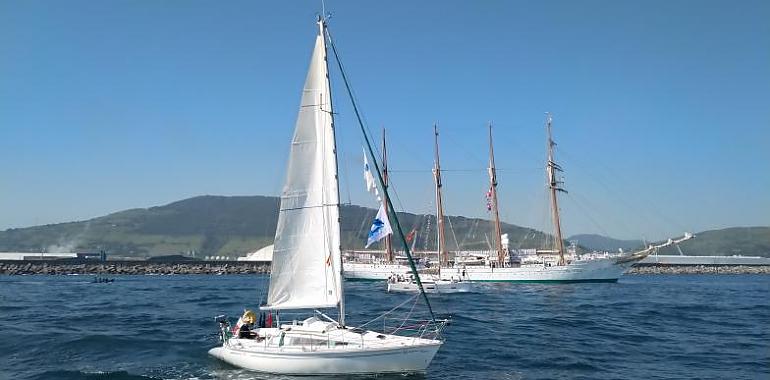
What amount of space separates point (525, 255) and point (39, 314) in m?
A: 101

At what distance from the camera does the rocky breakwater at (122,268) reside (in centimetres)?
13525

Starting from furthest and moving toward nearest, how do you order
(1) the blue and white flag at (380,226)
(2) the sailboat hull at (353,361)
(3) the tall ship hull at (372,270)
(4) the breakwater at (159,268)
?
(4) the breakwater at (159,268) → (3) the tall ship hull at (372,270) → (1) the blue and white flag at (380,226) → (2) the sailboat hull at (353,361)

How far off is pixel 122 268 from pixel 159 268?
28.8 ft

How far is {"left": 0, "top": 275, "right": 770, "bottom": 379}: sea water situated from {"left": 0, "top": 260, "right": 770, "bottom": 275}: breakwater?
276 feet

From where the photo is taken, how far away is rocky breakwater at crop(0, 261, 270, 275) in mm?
135250

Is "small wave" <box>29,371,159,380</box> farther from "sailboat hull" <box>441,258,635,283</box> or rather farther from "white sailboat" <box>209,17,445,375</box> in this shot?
"sailboat hull" <box>441,258,635,283</box>

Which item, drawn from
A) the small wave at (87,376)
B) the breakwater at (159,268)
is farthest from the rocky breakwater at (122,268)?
the small wave at (87,376)

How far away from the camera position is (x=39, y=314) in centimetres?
4822

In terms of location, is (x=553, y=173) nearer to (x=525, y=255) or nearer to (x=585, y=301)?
(x=525, y=255)

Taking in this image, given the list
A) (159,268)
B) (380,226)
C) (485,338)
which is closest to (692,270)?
(159,268)

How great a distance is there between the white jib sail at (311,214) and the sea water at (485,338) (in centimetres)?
445

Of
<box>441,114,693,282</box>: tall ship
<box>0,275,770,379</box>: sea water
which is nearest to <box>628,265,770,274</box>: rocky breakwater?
<box>441,114,693,282</box>: tall ship

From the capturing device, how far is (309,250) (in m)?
25.8

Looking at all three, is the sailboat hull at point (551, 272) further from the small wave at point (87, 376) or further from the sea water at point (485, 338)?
the small wave at point (87, 376)
